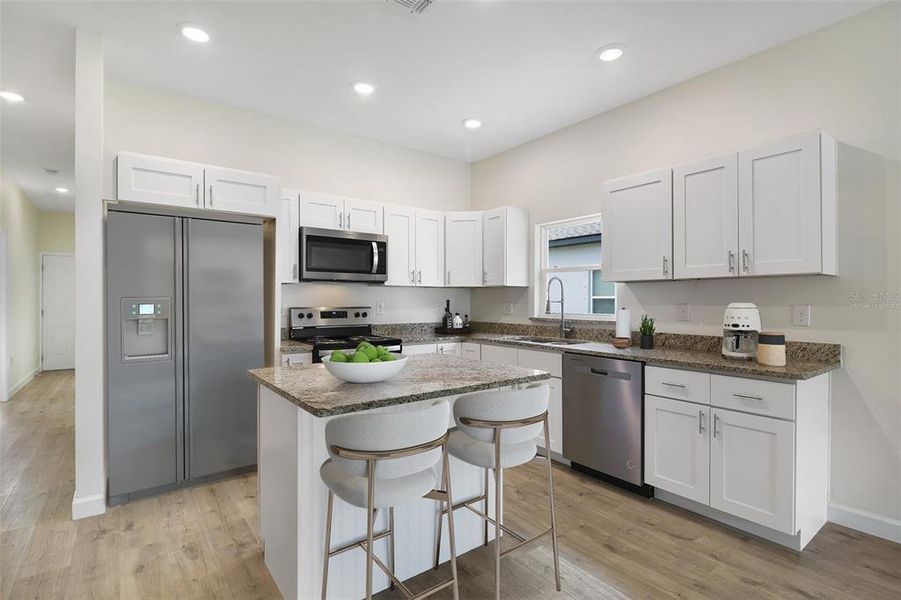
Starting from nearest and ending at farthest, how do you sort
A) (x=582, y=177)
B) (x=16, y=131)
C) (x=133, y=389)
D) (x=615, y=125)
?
(x=133, y=389) < (x=615, y=125) < (x=582, y=177) < (x=16, y=131)

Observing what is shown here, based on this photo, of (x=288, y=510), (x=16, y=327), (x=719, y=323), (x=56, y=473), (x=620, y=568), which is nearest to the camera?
(x=288, y=510)

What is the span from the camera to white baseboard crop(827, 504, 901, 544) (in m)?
2.32

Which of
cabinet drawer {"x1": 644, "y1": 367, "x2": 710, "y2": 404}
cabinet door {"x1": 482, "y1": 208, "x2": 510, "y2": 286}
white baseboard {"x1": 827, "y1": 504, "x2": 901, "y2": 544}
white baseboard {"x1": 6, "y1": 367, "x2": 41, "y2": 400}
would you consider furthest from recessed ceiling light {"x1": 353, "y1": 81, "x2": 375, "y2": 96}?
white baseboard {"x1": 6, "y1": 367, "x2": 41, "y2": 400}

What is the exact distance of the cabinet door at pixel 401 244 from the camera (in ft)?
14.0

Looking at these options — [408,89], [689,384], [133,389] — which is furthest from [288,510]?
[408,89]

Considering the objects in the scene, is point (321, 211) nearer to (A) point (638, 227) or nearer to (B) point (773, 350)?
(A) point (638, 227)

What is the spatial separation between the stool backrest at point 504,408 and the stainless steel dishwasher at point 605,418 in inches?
48.5

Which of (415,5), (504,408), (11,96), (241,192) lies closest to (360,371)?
(504,408)

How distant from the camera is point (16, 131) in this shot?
420cm

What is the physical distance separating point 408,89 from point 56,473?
381 cm

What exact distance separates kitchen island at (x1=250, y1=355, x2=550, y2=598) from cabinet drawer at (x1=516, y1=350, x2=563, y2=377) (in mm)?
1165

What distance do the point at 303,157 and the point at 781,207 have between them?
3.63 meters

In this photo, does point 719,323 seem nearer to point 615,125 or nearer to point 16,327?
point 615,125

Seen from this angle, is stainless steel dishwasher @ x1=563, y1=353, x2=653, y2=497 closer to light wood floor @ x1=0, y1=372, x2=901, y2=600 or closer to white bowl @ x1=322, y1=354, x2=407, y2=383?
light wood floor @ x1=0, y1=372, x2=901, y2=600
